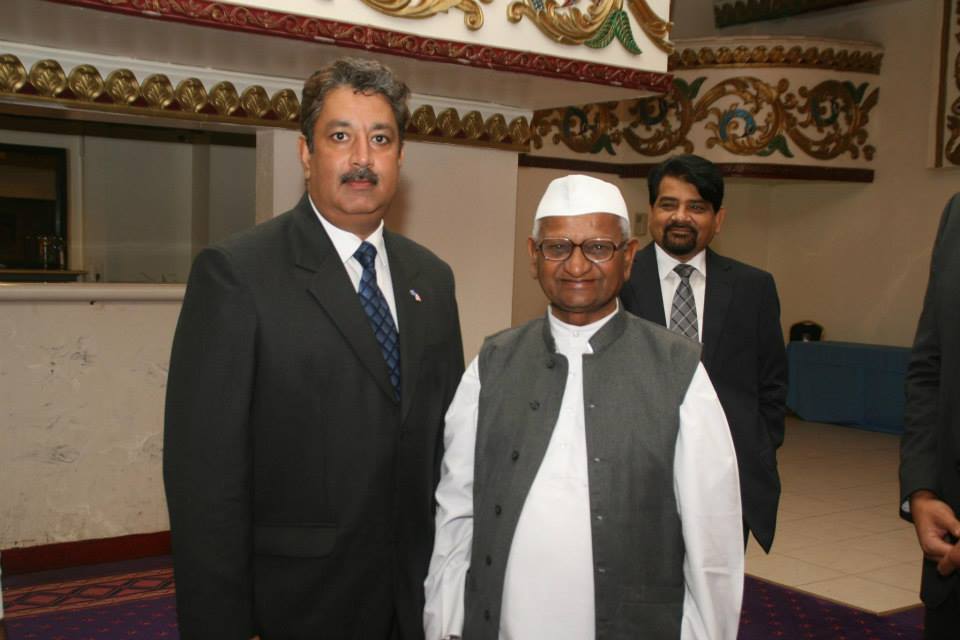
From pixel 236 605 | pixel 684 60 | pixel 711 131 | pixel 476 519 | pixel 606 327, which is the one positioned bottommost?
pixel 236 605

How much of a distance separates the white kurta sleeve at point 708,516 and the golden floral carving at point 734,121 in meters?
7.21

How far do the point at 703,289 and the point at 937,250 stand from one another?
0.97 meters

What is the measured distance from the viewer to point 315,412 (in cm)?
185

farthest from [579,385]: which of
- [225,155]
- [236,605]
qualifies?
[225,155]

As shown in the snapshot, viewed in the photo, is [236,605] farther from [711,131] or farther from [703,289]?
[711,131]

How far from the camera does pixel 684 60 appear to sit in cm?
900

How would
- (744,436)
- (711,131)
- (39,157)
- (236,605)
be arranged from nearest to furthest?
1. (236,605)
2. (744,436)
3. (39,157)
4. (711,131)

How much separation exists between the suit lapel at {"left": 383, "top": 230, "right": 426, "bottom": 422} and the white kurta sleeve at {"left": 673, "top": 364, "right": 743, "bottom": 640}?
1.74 feet

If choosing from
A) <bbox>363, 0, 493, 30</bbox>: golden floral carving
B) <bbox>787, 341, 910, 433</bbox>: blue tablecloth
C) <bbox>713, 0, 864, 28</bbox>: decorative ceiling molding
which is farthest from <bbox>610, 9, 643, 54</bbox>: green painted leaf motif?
<bbox>713, 0, 864, 28</bbox>: decorative ceiling molding

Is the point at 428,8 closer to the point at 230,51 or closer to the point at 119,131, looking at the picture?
the point at 230,51

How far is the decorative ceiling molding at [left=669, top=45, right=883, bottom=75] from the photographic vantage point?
28.6 ft

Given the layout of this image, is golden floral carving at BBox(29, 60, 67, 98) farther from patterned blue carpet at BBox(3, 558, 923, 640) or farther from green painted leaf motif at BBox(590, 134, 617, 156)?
green painted leaf motif at BBox(590, 134, 617, 156)

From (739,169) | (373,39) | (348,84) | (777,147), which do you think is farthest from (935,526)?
(777,147)

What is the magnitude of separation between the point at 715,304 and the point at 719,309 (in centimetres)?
2
